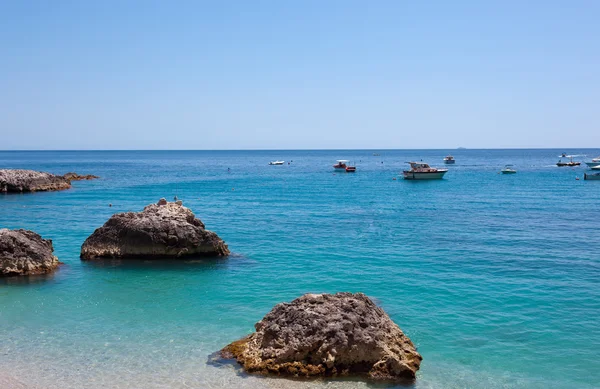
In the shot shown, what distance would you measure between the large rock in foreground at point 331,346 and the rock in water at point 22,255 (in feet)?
53.4

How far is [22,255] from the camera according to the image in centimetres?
2825

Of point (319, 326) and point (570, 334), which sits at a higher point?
point (319, 326)

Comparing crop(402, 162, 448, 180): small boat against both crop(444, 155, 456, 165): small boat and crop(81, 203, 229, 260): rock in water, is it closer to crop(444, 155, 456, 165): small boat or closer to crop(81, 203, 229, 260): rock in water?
crop(444, 155, 456, 165): small boat

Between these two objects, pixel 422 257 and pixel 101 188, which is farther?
pixel 101 188

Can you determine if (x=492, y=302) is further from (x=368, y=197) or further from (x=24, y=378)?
(x=368, y=197)

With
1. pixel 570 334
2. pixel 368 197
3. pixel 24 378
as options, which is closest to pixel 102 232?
pixel 24 378

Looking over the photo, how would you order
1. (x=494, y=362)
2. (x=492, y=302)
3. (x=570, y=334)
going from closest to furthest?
(x=494, y=362) → (x=570, y=334) → (x=492, y=302)

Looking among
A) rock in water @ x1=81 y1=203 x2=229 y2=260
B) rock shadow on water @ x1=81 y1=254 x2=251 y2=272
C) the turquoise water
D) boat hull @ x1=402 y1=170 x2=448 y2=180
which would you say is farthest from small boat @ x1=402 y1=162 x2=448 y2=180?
rock in water @ x1=81 y1=203 x2=229 y2=260

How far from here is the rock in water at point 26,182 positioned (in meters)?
77.6

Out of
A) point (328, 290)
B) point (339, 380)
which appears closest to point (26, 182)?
point (328, 290)

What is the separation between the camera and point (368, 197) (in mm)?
72188

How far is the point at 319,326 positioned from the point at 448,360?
4.50m

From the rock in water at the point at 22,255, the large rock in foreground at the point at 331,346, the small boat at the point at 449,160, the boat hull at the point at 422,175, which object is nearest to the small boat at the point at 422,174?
the boat hull at the point at 422,175

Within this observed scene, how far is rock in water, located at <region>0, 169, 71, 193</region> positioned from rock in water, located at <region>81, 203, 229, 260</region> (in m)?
53.2
